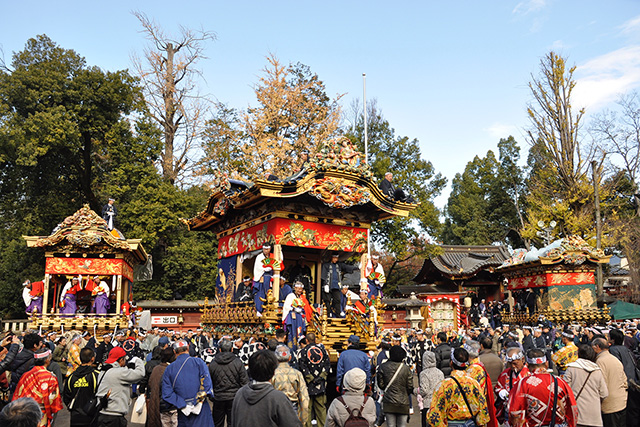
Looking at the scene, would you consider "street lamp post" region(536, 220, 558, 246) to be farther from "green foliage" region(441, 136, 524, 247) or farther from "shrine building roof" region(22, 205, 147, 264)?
"shrine building roof" region(22, 205, 147, 264)

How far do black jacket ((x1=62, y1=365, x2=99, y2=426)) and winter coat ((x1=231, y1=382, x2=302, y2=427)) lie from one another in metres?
2.69

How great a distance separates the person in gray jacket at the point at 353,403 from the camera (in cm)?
496

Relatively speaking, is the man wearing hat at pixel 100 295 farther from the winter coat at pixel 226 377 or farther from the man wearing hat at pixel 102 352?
the winter coat at pixel 226 377

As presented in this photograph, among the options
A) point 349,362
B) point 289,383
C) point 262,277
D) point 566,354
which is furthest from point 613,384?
point 262,277

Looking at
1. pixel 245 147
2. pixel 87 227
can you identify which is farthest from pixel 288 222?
pixel 245 147

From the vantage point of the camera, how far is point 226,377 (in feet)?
21.8

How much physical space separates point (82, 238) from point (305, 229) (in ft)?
34.5

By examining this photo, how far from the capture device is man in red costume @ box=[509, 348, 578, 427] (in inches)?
185

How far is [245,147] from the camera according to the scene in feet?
90.2

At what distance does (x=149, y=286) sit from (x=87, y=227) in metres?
8.64

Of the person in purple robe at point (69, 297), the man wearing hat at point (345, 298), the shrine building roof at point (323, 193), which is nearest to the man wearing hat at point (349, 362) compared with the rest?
the shrine building roof at point (323, 193)

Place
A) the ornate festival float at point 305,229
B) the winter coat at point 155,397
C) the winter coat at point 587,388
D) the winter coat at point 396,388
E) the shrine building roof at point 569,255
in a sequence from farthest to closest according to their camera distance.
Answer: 1. the shrine building roof at point 569,255
2. the ornate festival float at point 305,229
3. the winter coat at point 396,388
4. the winter coat at point 155,397
5. the winter coat at point 587,388

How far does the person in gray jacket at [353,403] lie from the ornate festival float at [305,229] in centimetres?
538

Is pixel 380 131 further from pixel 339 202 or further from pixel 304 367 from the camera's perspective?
pixel 304 367
